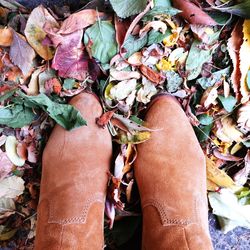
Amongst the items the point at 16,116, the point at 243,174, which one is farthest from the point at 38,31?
the point at 243,174

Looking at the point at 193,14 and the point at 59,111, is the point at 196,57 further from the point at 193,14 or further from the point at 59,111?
the point at 59,111

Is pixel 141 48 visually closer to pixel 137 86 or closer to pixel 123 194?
pixel 137 86

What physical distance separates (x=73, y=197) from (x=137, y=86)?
0.77ft

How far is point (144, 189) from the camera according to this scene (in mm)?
817

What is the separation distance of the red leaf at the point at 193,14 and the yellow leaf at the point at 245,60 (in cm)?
7

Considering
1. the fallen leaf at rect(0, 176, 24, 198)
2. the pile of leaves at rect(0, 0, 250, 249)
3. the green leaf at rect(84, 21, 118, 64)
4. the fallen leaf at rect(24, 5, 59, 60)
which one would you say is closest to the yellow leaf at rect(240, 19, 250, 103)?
the pile of leaves at rect(0, 0, 250, 249)

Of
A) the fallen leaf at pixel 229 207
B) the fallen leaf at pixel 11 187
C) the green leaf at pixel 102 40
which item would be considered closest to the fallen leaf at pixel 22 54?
the green leaf at pixel 102 40

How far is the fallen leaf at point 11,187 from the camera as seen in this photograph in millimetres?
875

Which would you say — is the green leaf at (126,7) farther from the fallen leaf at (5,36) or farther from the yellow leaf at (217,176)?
the yellow leaf at (217,176)

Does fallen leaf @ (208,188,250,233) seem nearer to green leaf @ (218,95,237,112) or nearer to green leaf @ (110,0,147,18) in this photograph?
green leaf @ (218,95,237,112)

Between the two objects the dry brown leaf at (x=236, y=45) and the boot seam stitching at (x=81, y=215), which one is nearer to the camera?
the boot seam stitching at (x=81, y=215)

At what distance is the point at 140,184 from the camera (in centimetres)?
83

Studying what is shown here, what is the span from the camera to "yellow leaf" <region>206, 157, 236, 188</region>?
913 millimetres

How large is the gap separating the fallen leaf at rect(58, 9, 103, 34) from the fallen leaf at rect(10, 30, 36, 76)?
0.22ft
